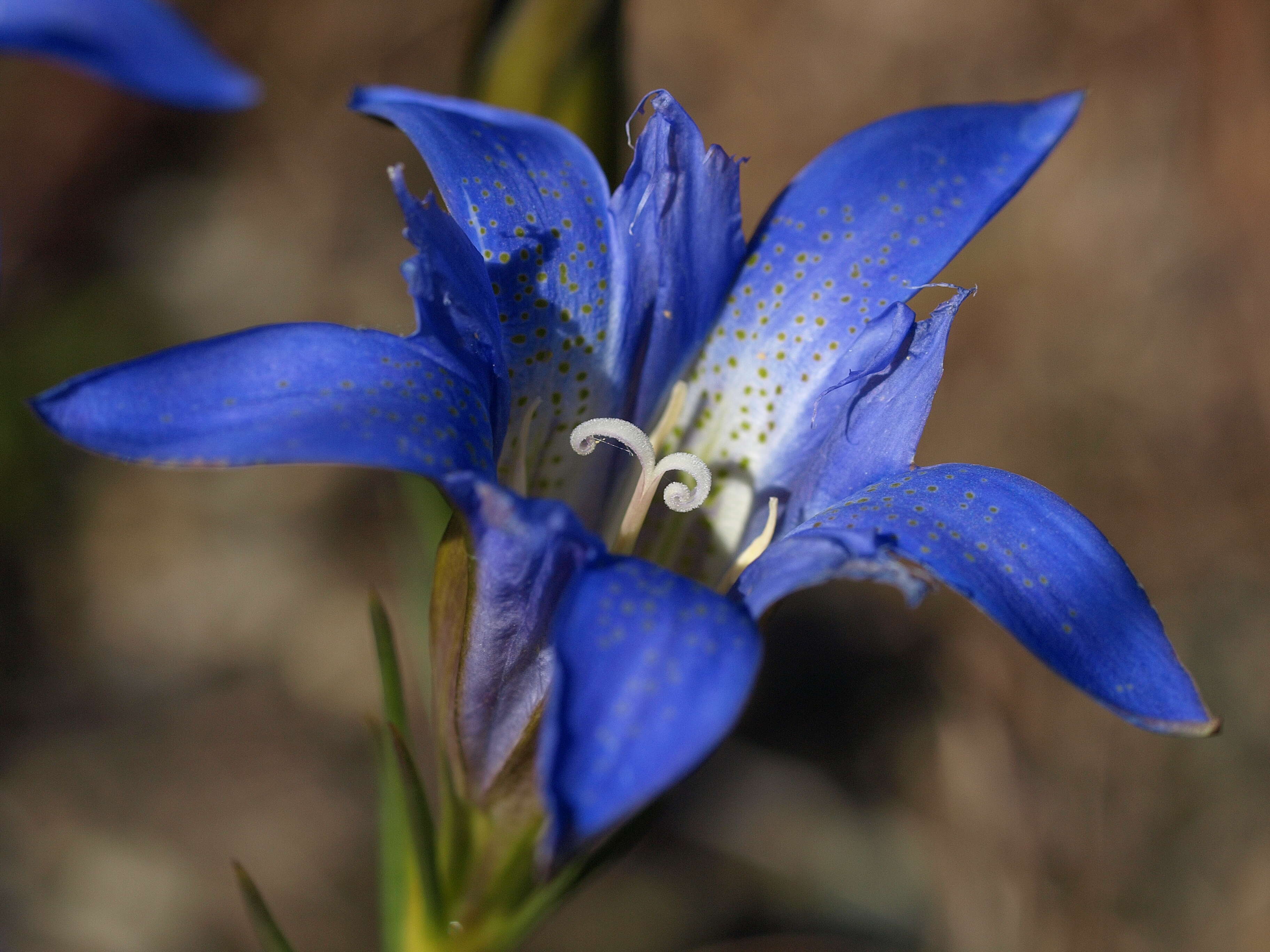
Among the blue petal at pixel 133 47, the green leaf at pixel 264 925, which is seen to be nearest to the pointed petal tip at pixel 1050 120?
the blue petal at pixel 133 47

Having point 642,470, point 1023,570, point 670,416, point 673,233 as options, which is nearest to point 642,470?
point 642,470

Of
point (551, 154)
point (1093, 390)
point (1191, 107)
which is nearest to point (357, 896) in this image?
point (551, 154)

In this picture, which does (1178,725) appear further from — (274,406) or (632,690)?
(274,406)

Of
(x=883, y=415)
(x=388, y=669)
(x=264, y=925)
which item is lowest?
(x=264, y=925)

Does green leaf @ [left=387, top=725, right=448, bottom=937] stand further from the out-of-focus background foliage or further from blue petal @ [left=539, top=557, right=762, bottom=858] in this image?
the out-of-focus background foliage

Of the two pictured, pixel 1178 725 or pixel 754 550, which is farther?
pixel 754 550

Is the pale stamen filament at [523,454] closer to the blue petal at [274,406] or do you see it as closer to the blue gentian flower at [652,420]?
the blue gentian flower at [652,420]
